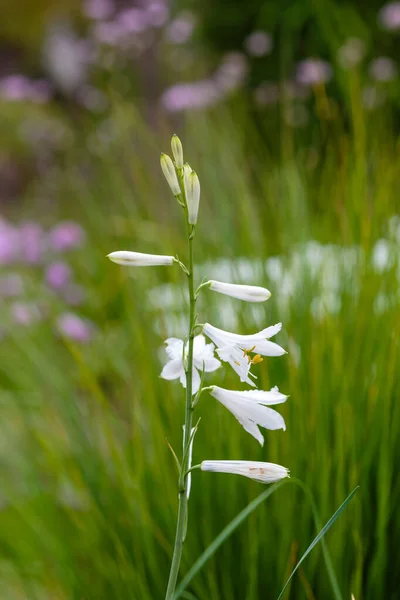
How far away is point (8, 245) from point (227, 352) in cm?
264

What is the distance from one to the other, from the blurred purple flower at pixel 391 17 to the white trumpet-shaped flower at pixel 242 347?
2.78 m

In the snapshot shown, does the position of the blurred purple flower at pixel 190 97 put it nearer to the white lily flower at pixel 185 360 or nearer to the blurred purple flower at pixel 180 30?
the blurred purple flower at pixel 180 30

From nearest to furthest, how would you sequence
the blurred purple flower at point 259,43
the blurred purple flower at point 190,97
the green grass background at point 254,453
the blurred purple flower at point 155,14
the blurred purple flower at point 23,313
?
the green grass background at point 254,453
the blurred purple flower at point 23,313
the blurred purple flower at point 190,97
the blurred purple flower at point 155,14
the blurred purple flower at point 259,43

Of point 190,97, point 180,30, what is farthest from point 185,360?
point 180,30

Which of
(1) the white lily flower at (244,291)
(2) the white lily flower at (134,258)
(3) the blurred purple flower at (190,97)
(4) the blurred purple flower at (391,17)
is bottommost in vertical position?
(1) the white lily flower at (244,291)

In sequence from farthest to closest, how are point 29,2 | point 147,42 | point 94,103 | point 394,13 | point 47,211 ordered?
1. point 29,2
2. point 47,211
3. point 147,42
4. point 94,103
5. point 394,13

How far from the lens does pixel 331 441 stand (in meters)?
1.08

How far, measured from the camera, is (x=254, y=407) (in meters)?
0.52

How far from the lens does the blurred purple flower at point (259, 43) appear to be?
377 centimetres

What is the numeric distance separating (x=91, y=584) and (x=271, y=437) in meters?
0.39

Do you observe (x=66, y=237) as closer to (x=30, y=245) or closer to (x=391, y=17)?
(x=30, y=245)

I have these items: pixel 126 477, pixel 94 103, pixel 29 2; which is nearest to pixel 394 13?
pixel 94 103

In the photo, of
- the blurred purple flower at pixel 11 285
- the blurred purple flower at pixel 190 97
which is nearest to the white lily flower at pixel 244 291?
the blurred purple flower at pixel 190 97

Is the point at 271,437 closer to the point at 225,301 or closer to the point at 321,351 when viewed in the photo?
the point at 321,351
